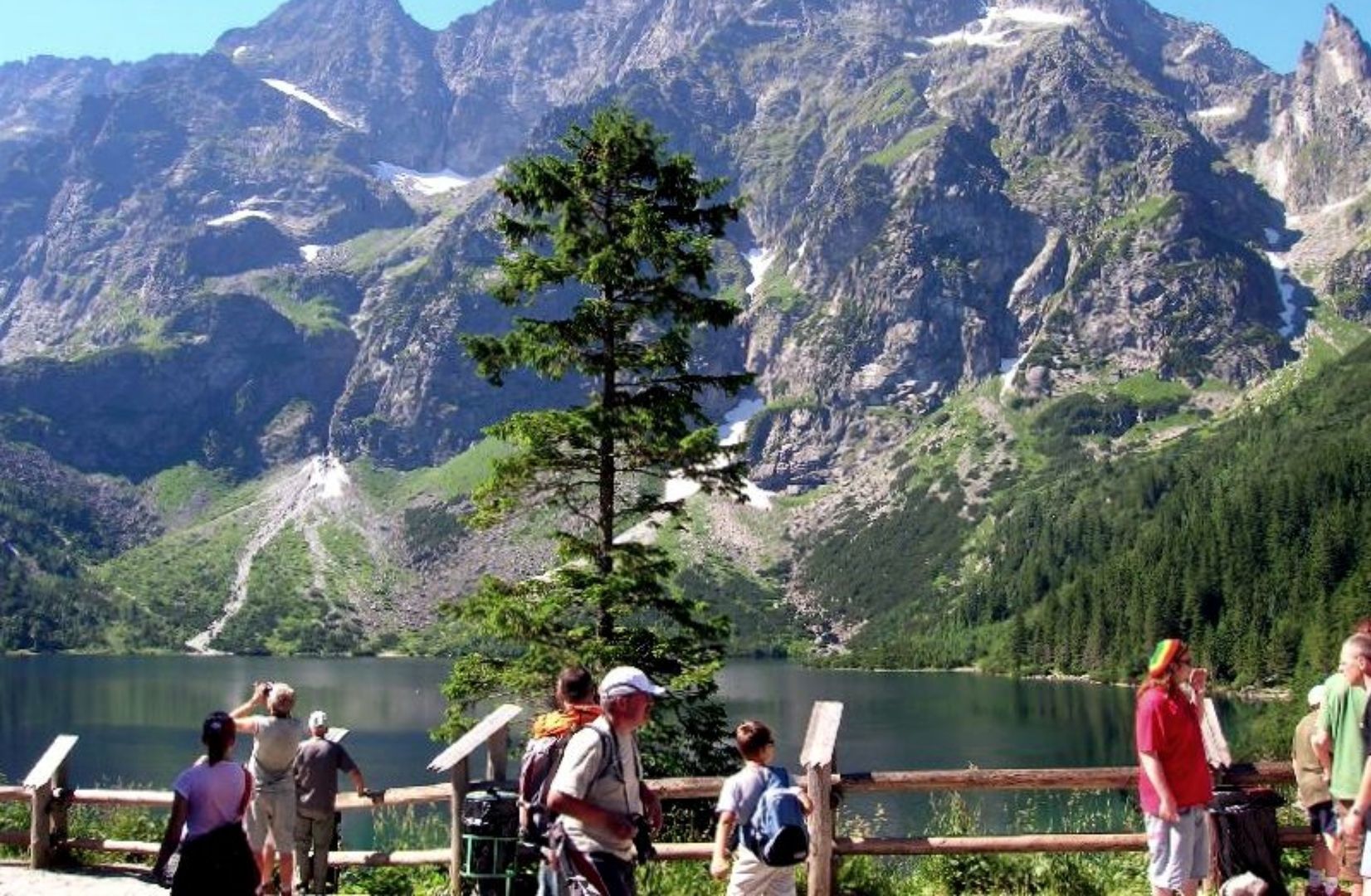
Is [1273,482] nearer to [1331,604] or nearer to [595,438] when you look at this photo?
[1331,604]

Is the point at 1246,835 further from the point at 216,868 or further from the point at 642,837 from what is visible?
the point at 216,868

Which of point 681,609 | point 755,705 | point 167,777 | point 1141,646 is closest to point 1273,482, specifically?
point 1141,646

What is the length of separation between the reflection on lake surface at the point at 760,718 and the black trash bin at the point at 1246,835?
1399 inches

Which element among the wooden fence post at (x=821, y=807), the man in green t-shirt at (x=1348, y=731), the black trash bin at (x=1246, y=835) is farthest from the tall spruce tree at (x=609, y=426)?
the man in green t-shirt at (x=1348, y=731)

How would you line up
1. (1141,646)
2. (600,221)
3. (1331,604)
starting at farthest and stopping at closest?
(1141,646)
(1331,604)
(600,221)

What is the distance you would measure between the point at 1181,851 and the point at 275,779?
32.7 feet

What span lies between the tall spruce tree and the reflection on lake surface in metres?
30.2

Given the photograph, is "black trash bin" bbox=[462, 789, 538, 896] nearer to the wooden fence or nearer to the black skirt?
the wooden fence

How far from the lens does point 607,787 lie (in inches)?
362

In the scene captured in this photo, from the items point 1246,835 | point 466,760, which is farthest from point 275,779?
point 1246,835

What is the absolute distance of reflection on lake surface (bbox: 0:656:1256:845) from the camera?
87.7 m

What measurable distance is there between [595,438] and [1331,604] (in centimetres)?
13988

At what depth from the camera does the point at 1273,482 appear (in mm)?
182125

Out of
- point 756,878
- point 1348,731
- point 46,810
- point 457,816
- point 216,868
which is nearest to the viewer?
point 756,878
